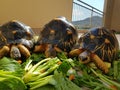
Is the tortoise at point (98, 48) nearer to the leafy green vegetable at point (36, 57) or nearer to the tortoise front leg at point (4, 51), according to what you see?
the leafy green vegetable at point (36, 57)

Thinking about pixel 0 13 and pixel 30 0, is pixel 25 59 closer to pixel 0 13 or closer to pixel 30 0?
pixel 0 13

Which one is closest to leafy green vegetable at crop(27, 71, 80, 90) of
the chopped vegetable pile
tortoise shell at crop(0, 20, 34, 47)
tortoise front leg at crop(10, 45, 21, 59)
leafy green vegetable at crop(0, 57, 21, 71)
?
the chopped vegetable pile

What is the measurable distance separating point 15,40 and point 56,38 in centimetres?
19

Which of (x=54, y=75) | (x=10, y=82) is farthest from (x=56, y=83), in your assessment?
(x=10, y=82)

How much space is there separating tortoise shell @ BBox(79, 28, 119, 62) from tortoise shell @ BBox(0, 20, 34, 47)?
0.89 feet

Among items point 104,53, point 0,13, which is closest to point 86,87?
point 104,53

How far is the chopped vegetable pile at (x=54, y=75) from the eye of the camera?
2.53 feet

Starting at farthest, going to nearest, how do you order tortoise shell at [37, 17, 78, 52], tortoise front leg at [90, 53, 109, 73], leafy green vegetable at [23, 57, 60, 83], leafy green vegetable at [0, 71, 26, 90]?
1. tortoise shell at [37, 17, 78, 52]
2. tortoise front leg at [90, 53, 109, 73]
3. leafy green vegetable at [23, 57, 60, 83]
4. leafy green vegetable at [0, 71, 26, 90]

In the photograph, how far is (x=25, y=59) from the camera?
1.06 meters

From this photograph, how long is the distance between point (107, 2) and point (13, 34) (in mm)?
1890

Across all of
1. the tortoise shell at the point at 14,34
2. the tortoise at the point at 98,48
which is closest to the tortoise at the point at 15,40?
the tortoise shell at the point at 14,34

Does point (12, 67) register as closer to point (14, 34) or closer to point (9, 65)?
point (9, 65)

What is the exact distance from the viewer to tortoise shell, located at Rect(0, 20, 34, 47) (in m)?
1.09

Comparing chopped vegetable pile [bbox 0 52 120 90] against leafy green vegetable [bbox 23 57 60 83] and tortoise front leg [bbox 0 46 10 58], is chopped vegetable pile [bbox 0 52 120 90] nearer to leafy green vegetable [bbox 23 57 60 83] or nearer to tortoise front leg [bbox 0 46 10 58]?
leafy green vegetable [bbox 23 57 60 83]
